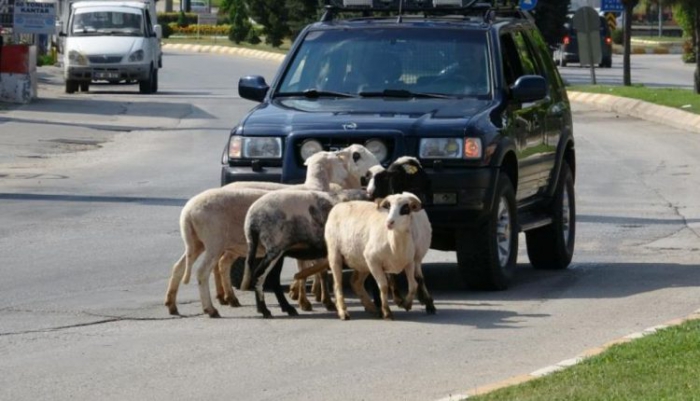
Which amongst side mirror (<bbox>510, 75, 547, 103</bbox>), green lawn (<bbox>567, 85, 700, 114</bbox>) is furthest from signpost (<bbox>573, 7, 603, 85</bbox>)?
side mirror (<bbox>510, 75, 547, 103</bbox>)

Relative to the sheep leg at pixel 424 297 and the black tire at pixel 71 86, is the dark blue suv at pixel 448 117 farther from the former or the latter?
the black tire at pixel 71 86

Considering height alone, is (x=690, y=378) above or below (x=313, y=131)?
below

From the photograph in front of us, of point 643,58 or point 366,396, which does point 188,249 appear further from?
point 643,58

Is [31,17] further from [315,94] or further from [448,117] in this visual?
[448,117]

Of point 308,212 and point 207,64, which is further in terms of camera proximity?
point 207,64

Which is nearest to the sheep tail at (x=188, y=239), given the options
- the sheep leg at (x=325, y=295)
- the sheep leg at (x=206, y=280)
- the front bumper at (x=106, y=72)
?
the sheep leg at (x=206, y=280)

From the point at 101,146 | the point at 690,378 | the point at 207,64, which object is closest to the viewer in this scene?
the point at 690,378

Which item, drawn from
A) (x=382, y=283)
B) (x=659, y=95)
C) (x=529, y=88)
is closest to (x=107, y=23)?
(x=659, y=95)

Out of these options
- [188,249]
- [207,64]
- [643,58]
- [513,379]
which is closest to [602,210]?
[188,249]

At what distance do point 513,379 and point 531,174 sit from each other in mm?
5000

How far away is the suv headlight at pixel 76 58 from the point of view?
40.2 meters

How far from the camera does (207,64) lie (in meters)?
61.5

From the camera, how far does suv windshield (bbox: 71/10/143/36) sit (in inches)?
1630

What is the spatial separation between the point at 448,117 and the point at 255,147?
1376 mm
